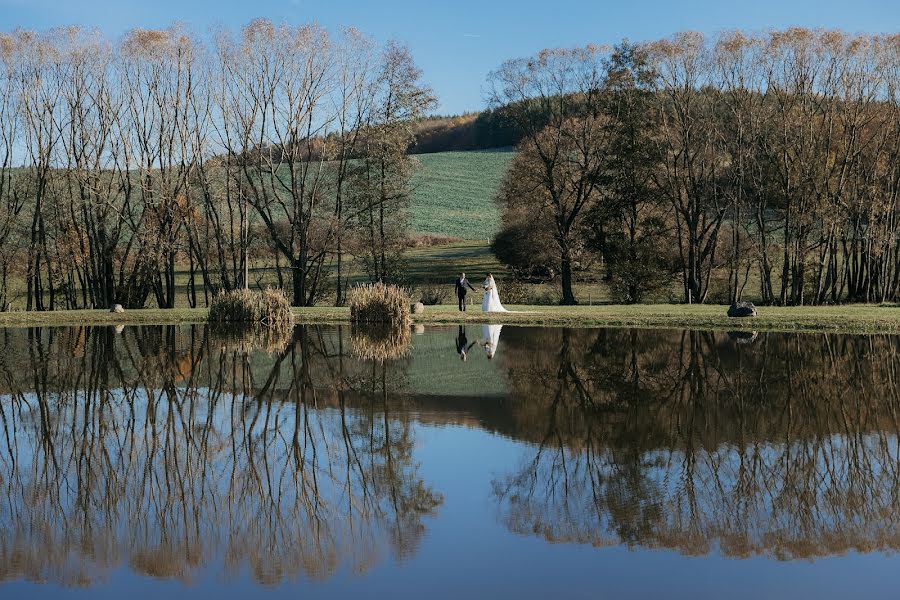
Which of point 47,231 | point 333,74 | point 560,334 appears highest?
point 333,74

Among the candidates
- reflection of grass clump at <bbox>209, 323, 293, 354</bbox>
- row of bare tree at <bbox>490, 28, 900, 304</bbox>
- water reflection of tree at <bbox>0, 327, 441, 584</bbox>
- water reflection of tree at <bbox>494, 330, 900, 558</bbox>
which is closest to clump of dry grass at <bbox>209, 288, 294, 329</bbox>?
reflection of grass clump at <bbox>209, 323, 293, 354</bbox>

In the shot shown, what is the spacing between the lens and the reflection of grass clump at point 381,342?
69.9 feet

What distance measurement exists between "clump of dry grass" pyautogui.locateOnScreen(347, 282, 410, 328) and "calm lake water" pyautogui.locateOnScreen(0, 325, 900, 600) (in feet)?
31.3

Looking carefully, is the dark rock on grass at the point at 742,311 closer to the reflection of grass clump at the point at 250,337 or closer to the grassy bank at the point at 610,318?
the grassy bank at the point at 610,318

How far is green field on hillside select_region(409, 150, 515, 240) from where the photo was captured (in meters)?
67.8

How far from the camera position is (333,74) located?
131ft

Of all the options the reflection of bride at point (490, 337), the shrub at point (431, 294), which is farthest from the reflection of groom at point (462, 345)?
the shrub at point (431, 294)

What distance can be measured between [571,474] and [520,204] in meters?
35.7

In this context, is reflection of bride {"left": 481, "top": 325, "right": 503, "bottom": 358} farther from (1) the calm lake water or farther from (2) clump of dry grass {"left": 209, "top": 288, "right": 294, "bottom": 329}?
(2) clump of dry grass {"left": 209, "top": 288, "right": 294, "bottom": 329}

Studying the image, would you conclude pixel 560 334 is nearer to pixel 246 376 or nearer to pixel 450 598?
pixel 246 376

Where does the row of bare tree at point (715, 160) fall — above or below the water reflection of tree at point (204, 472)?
above

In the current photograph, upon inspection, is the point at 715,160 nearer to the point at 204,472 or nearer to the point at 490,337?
the point at 490,337

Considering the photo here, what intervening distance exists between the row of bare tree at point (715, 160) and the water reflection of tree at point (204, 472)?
25.3 metres

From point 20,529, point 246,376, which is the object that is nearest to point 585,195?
point 246,376
